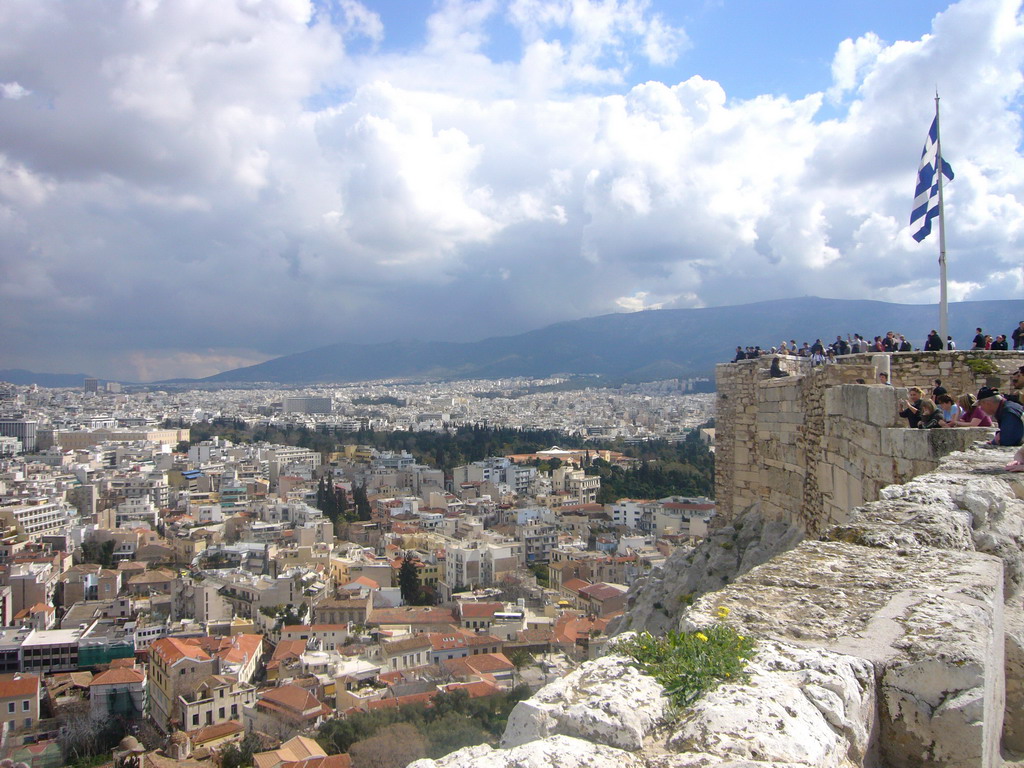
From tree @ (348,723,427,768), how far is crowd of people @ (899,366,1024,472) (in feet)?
33.6

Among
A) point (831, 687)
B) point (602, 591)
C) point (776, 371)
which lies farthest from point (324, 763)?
point (602, 591)

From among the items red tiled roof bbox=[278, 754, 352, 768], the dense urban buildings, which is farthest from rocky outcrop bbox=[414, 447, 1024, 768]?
red tiled roof bbox=[278, 754, 352, 768]

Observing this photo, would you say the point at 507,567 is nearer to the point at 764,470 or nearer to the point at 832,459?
the point at 764,470

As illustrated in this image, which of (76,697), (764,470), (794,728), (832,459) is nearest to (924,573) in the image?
(794,728)

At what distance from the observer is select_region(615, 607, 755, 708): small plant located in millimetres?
1450

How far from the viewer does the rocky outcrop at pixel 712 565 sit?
7250 millimetres

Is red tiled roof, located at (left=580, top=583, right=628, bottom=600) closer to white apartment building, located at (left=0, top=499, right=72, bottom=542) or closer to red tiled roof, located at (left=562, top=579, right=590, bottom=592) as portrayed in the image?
red tiled roof, located at (left=562, top=579, right=590, bottom=592)

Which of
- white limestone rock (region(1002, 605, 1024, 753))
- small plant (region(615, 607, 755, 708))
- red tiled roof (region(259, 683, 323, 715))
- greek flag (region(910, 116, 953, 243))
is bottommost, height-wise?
red tiled roof (region(259, 683, 323, 715))

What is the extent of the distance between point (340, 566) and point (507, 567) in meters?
6.93

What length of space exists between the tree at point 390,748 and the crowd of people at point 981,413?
1023 cm

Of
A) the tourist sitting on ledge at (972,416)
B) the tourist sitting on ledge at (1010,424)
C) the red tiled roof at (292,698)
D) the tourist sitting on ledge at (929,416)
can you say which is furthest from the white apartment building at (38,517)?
the tourist sitting on ledge at (1010,424)

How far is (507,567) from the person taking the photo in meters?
32.1

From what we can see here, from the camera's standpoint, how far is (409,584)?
30.5 metres

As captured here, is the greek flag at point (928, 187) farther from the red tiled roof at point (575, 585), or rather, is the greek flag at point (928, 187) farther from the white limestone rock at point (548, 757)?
the red tiled roof at point (575, 585)
